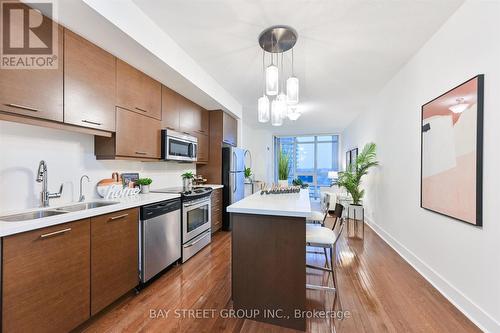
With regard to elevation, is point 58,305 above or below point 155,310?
above

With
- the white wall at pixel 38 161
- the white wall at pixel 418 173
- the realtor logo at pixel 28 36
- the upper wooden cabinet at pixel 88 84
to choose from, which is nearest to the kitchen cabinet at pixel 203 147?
the white wall at pixel 38 161

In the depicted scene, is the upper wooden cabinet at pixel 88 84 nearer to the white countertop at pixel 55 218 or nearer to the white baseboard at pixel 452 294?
the white countertop at pixel 55 218

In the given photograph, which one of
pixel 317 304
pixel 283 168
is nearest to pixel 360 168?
pixel 283 168

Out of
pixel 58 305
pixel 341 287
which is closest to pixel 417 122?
pixel 341 287

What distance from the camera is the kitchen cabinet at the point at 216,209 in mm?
3754

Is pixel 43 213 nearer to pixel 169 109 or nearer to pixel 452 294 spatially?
pixel 169 109

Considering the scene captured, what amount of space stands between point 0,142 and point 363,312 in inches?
124

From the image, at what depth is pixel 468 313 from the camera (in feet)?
5.69

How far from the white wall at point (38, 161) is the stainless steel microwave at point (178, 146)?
608 mm

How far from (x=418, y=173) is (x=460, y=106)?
96 cm

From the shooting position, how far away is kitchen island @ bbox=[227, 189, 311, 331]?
5.33 feet

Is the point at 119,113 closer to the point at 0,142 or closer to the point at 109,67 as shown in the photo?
the point at 109,67

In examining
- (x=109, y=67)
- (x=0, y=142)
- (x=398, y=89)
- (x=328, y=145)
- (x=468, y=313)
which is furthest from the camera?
(x=328, y=145)

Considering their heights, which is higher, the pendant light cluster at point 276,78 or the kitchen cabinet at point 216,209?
the pendant light cluster at point 276,78
